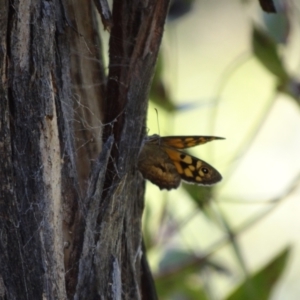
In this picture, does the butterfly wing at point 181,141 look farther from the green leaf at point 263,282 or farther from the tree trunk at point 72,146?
the green leaf at point 263,282

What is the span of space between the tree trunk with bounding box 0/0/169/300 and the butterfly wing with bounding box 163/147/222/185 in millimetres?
57

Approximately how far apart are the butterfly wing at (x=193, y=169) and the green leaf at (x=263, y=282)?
391mm

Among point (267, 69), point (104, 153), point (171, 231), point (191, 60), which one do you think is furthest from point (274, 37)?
point (191, 60)

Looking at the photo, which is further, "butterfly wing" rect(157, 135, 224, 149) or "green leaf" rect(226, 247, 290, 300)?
"green leaf" rect(226, 247, 290, 300)

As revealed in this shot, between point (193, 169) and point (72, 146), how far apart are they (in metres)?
0.18

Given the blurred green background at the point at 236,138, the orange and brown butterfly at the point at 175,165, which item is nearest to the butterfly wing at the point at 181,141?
the orange and brown butterfly at the point at 175,165

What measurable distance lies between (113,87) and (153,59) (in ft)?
0.19

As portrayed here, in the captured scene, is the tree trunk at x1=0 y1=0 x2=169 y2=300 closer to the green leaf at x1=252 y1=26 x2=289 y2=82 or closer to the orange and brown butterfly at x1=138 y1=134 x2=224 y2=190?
the orange and brown butterfly at x1=138 y1=134 x2=224 y2=190

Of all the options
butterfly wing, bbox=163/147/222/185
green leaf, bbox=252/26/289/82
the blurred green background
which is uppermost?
green leaf, bbox=252/26/289/82

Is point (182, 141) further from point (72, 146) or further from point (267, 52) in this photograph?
point (267, 52)

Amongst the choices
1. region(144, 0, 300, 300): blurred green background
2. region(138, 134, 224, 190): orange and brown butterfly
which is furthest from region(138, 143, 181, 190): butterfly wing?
region(144, 0, 300, 300): blurred green background

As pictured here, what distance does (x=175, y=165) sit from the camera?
0.78 meters

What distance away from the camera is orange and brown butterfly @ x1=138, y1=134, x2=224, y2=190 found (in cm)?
75

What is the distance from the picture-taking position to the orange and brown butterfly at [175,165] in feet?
2.45
